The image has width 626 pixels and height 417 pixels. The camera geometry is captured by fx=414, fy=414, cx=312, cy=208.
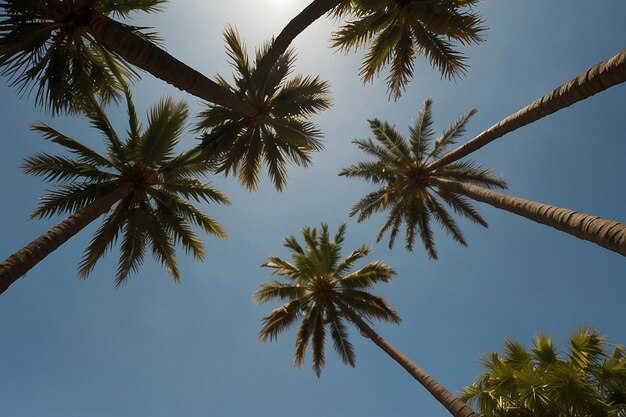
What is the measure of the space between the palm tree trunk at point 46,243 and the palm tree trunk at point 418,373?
1078 cm

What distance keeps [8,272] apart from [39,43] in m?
5.47

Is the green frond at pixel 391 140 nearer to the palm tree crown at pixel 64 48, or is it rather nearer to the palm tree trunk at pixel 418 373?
the palm tree trunk at pixel 418 373

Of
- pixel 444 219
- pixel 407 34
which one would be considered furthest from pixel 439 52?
pixel 444 219

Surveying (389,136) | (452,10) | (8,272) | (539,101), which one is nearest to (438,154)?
(389,136)

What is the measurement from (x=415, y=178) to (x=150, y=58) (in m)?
13.4

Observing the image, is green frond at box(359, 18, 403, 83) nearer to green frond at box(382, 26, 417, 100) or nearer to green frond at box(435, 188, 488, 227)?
green frond at box(382, 26, 417, 100)

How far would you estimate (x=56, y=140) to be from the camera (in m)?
13.1

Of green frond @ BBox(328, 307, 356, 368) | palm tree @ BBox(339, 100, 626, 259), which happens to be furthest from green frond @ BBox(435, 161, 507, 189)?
green frond @ BBox(328, 307, 356, 368)

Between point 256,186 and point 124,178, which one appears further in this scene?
point 256,186

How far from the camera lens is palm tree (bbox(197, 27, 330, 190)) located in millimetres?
13195

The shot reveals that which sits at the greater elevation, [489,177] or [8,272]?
[489,177]

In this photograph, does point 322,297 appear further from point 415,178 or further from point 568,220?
point 568,220

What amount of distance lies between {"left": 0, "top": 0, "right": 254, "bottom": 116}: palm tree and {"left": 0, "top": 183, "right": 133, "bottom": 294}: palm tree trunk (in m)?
2.87

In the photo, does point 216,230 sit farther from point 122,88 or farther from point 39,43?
point 39,43
